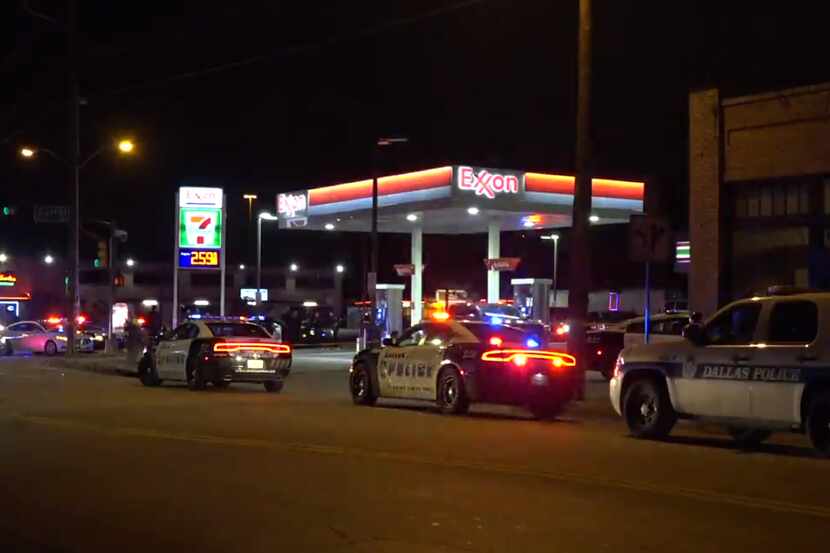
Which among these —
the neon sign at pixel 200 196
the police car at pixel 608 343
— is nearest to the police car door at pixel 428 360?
the police car at pixel 608 343

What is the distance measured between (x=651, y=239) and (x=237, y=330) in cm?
990

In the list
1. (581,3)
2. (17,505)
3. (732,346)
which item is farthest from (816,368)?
(581,3)

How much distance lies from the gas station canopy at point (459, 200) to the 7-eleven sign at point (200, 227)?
604cm

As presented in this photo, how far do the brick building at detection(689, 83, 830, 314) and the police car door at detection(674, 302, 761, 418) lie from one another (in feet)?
22.2

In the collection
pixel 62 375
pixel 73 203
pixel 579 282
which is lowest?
pixel 62 375

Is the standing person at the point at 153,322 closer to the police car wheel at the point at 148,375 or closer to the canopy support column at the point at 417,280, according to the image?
the police car wheel at the point at 148,375

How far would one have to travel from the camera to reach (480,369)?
17500mm

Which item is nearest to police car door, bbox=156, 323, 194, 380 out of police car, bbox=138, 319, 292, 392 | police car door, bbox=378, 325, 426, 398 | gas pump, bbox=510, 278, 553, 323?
police car, bbox=138, 319, 292, 392

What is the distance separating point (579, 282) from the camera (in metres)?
20.1

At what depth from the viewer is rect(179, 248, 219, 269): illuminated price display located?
124 ft

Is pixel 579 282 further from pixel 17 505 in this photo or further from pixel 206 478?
pixel 17 505

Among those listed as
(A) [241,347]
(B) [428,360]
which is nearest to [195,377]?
(A) [241,347]

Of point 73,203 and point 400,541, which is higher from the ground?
point 73,203

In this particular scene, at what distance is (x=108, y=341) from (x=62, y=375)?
495 inches
